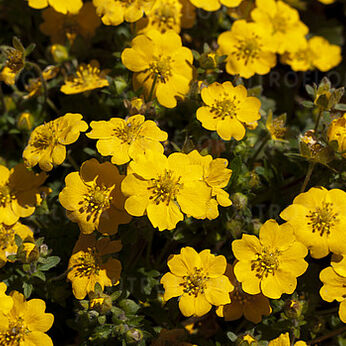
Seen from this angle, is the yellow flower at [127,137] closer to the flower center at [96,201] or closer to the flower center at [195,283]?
the flower center at [96,201]

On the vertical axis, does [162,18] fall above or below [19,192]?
above

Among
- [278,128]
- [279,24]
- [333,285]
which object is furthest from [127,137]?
[279,24]

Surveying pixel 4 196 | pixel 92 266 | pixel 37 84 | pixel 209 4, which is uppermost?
pixel 209 4

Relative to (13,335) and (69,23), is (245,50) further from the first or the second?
(13,335)

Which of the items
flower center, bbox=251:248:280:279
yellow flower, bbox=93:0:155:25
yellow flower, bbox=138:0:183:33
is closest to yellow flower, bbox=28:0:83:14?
yellow flower, bbox=93:0:155:25

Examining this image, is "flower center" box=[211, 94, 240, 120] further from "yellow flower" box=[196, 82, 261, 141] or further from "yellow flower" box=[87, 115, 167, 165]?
"yellow flower" box=[87, 115, 167, 165]

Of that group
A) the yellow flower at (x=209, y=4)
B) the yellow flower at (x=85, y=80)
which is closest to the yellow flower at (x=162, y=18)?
the yellow flower at (x=209, y=4)
